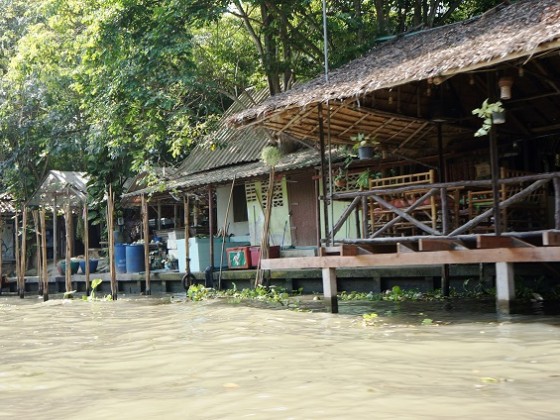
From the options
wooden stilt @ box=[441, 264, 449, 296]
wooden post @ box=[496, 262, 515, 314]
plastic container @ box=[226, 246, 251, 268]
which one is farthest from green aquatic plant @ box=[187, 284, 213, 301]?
wooden post @ box=[496, 262, 515, 314]

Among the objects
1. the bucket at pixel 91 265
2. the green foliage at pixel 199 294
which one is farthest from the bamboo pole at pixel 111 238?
the bucket at pixel 91 265

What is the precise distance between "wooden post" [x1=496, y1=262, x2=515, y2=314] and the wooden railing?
61 cm

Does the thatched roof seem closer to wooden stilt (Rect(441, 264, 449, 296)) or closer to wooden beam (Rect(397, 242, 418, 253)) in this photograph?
wooden beam (Rect(397, 242, 418, 253))

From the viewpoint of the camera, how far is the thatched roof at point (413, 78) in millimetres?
7543

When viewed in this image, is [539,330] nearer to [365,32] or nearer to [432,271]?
[432,271]

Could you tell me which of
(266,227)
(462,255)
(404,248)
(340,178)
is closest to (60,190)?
(266,227)

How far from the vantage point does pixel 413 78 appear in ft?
26.0

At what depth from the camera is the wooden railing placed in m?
8.22

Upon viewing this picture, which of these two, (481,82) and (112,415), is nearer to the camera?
(112,415)

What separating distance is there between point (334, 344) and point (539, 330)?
6.92 feet

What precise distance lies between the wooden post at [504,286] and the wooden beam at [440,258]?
24cm

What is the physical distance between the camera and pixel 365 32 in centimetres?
1512

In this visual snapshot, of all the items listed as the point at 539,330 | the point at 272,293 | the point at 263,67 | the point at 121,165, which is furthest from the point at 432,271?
the point at 121,165

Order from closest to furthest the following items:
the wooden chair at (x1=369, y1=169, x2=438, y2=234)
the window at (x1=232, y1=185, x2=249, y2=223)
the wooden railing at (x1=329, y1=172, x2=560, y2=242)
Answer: the wooden railing at (x1=329, y1=172, x2=560, y2=242) → the wooden chair at (x1=369, y1=169, x2=438, y2=234) → the window at (x1=232, y1=185, x2=249, y2=223)
